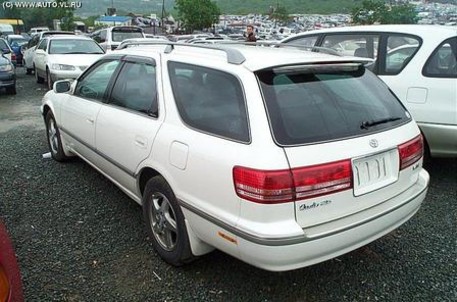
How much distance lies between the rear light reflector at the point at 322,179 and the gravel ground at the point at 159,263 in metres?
0.85

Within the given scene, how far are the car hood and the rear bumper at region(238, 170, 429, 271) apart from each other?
986 centimetres

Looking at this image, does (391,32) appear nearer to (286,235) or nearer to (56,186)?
(286,235)

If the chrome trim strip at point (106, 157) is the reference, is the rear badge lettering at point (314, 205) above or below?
above

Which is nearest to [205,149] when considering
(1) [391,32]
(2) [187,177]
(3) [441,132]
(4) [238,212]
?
(2) [187,177]

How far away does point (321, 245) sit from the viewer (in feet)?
7.88

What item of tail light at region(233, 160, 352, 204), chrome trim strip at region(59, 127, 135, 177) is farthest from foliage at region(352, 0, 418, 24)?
tail light at region(233, 160, 352, 204)

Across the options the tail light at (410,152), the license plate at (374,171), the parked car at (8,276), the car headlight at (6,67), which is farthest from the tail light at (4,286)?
the car headlight at (6,67)

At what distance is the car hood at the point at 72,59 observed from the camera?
36.6 ft

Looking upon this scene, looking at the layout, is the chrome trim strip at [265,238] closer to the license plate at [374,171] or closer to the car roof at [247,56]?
the license plate at [374,171]

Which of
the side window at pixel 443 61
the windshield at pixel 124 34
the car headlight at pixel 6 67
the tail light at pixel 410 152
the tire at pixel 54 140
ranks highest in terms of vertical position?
the side window at pixel 443 61

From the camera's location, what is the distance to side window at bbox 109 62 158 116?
3274 mm

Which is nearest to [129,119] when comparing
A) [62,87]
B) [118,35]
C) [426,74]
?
[62,87]

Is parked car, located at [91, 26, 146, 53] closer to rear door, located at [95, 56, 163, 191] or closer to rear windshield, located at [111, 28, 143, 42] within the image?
rear windshield, located at [111, 28, 143, 42]

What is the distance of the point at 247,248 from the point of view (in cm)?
237
